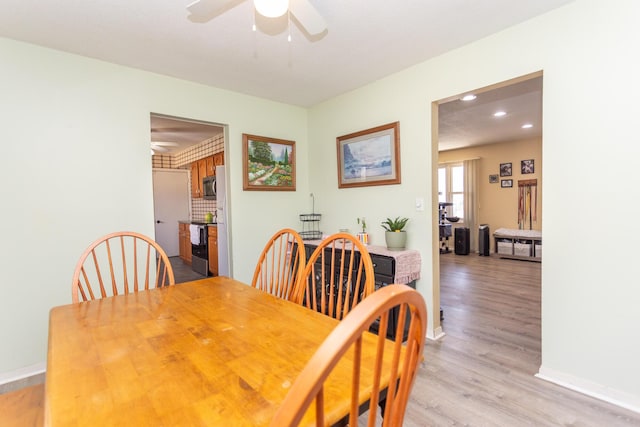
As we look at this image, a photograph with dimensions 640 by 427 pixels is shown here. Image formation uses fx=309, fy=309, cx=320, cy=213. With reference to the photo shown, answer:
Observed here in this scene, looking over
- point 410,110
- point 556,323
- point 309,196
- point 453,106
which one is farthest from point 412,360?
point 453,106

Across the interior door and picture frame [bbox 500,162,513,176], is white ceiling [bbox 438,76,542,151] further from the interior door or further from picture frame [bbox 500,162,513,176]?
the interior door

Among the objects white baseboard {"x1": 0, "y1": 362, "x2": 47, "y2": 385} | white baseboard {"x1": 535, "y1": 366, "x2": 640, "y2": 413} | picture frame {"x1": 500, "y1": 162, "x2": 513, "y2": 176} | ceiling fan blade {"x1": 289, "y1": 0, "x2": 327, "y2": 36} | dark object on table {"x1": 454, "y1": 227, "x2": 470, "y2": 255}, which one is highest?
ceiling fan blade {"x1": 289, "y1": 0, "x2": 327, "y2": 36}

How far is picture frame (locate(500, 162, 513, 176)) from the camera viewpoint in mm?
6461

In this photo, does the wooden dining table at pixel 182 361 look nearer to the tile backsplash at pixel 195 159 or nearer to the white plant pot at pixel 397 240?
the white plant pot at pixel 397 240

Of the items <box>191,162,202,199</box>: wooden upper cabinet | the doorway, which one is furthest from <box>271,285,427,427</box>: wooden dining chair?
<box>191,162,202,199</box>: wooden upper cabinet

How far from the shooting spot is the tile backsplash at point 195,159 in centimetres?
535

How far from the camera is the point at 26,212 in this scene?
2.23 m

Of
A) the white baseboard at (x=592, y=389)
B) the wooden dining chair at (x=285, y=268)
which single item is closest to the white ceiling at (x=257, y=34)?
the wooden dining chair at (x=285, y=268)

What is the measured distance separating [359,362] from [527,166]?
7.14 m

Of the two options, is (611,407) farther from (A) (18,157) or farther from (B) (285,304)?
(A) (18,157)

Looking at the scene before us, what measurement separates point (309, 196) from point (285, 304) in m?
2.62

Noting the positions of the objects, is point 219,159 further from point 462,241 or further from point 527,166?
point 527,166

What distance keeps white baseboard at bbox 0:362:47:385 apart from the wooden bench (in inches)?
56.7

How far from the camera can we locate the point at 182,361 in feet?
2.92
